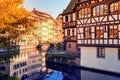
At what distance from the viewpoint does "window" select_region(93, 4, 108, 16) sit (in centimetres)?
2297

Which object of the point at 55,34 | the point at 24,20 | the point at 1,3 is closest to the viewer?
the point at 1,3

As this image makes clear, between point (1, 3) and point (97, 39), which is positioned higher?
point (1, 3)

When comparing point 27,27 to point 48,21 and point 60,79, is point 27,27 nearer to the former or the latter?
point 60,79

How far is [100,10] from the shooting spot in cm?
2348

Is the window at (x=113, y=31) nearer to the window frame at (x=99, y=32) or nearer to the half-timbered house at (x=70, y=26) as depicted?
the window frame at (x=99, y=32)

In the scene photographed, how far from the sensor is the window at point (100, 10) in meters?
23.0

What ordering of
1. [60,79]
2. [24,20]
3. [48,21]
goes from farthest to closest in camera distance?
[48,21], [60,79], [24,20]

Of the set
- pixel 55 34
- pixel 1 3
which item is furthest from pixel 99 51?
pixel 55 34

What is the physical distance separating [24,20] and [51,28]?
61688mm

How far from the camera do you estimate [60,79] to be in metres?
21.6

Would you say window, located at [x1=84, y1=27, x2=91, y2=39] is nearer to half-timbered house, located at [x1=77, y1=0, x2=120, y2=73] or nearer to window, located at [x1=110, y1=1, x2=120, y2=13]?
half-timbered house, located at [x1=77, y1=0, x2=120, y2=73]

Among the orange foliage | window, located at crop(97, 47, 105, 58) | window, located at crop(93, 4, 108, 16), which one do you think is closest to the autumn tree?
the orange foliage

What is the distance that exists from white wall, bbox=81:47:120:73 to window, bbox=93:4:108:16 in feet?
12.0

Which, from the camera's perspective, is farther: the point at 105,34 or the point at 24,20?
the point at 105,34
